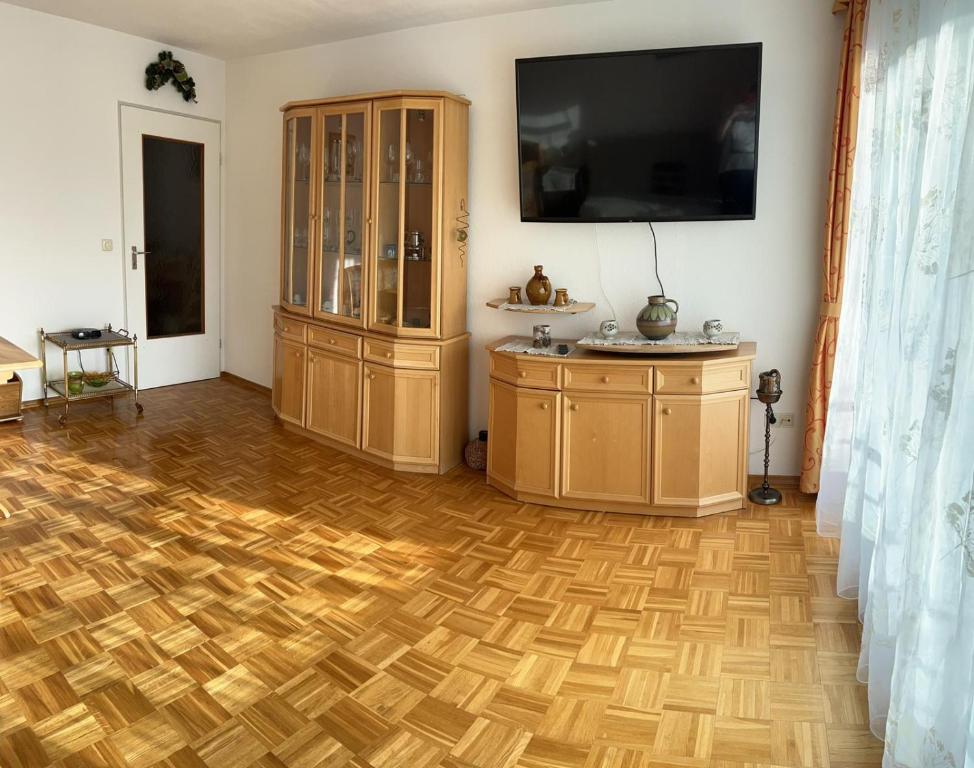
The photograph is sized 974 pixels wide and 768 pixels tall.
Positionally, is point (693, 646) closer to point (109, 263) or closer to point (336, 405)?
point (336, 405)

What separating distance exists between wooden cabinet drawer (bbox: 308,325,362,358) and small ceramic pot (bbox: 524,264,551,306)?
1.10m

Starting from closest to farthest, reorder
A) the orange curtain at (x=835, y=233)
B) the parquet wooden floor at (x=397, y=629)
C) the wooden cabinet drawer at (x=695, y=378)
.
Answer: the parquet wooden floor at (x=397, y=629)
the orange curtain at (x=835, y=233)
the wooden cabinet drawer at (x=695, y=378)

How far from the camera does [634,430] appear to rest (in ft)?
13.7

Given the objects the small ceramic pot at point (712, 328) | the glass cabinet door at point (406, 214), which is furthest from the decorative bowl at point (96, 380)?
the small ceramic pot at point (712, 328)

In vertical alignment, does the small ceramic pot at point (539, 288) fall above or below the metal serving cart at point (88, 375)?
above

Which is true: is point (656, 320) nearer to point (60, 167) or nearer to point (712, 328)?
point (712, 328)

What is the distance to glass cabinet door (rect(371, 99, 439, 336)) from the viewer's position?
473 cm

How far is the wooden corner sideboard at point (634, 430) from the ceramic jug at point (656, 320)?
0.53 ft

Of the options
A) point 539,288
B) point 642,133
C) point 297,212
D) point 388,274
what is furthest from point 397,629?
point 297,212

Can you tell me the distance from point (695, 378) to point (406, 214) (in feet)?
6.40

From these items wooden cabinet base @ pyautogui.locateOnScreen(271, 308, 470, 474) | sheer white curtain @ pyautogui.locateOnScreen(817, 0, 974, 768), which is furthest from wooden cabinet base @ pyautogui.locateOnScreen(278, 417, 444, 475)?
sheer white curtain @ pyautogui.locateOnScreen(817, 0, 974, 768)

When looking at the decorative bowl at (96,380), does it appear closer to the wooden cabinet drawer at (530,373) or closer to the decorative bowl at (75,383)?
the decorative bowl at (75,383)

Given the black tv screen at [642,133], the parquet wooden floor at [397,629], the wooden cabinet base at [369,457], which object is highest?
the black tv screen at [642,133]

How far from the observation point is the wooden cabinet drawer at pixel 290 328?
5438mm
